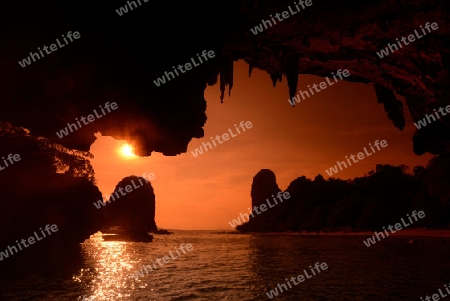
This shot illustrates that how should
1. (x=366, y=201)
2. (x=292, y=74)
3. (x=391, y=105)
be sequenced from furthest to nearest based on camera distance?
(x=366, y=201), (x=391, y=105), (x=292, y=74)

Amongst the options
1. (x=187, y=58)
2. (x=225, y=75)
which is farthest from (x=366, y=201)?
(x=187, y=58)

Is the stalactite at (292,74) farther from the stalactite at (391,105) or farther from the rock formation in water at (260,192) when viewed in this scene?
the rock formation in water at (260,192)

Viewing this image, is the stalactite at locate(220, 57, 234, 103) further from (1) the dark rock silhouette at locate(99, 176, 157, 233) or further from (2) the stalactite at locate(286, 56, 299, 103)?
(1) the dark rock silhouette at locate(99, 176, 157, 233)

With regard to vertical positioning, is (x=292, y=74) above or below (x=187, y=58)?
below

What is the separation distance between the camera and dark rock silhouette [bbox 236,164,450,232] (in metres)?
56.8

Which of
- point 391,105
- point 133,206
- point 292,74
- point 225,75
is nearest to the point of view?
point 292,74

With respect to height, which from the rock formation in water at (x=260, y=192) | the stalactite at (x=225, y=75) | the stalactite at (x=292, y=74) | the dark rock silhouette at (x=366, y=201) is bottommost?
the dark rock silhouette at (x=366, y=201)

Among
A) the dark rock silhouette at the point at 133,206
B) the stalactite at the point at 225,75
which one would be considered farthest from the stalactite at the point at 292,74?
the dark rock silhouette at the point at 133,206

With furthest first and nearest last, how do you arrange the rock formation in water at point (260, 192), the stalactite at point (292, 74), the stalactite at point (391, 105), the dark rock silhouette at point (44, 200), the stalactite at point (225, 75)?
1. the rock formation in water at point (260, 192)
2. the dark rock silhouette at point (44, 200)
3. the stalactite at point (391, 105)
4. the stalactite at point (225, 75)
5. the stalactite at point (292, 74)

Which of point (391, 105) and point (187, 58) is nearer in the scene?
point (187, 58)

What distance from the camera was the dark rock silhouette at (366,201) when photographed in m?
56.8

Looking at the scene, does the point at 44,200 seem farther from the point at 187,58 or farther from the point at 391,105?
the point at 391,105

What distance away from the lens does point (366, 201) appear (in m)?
80.7

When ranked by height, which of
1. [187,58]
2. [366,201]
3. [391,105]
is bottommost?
[366,201]
